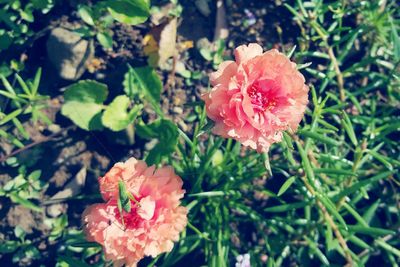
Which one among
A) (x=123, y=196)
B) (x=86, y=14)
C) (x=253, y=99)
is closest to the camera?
(x=123, y=196)

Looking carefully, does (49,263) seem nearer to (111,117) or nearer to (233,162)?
(111,117)

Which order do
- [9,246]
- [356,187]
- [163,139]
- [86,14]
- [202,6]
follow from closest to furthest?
[356,187] → [163,139] → [9,246] → [86,14] → [202,6]

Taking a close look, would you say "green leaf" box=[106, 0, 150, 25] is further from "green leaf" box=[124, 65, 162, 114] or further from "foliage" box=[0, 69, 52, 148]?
"foliage" box=[0, 69, 52, 148]

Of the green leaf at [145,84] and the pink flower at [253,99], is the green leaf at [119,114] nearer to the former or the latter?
the green leaf at [145,84]

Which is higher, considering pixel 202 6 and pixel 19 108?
pixel 202 6

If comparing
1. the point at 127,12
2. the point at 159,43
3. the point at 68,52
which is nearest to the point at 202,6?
the point at 159,43

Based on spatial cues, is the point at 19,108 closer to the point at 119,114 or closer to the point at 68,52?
the point at 68,52

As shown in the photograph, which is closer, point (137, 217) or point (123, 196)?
point (123, 196)
